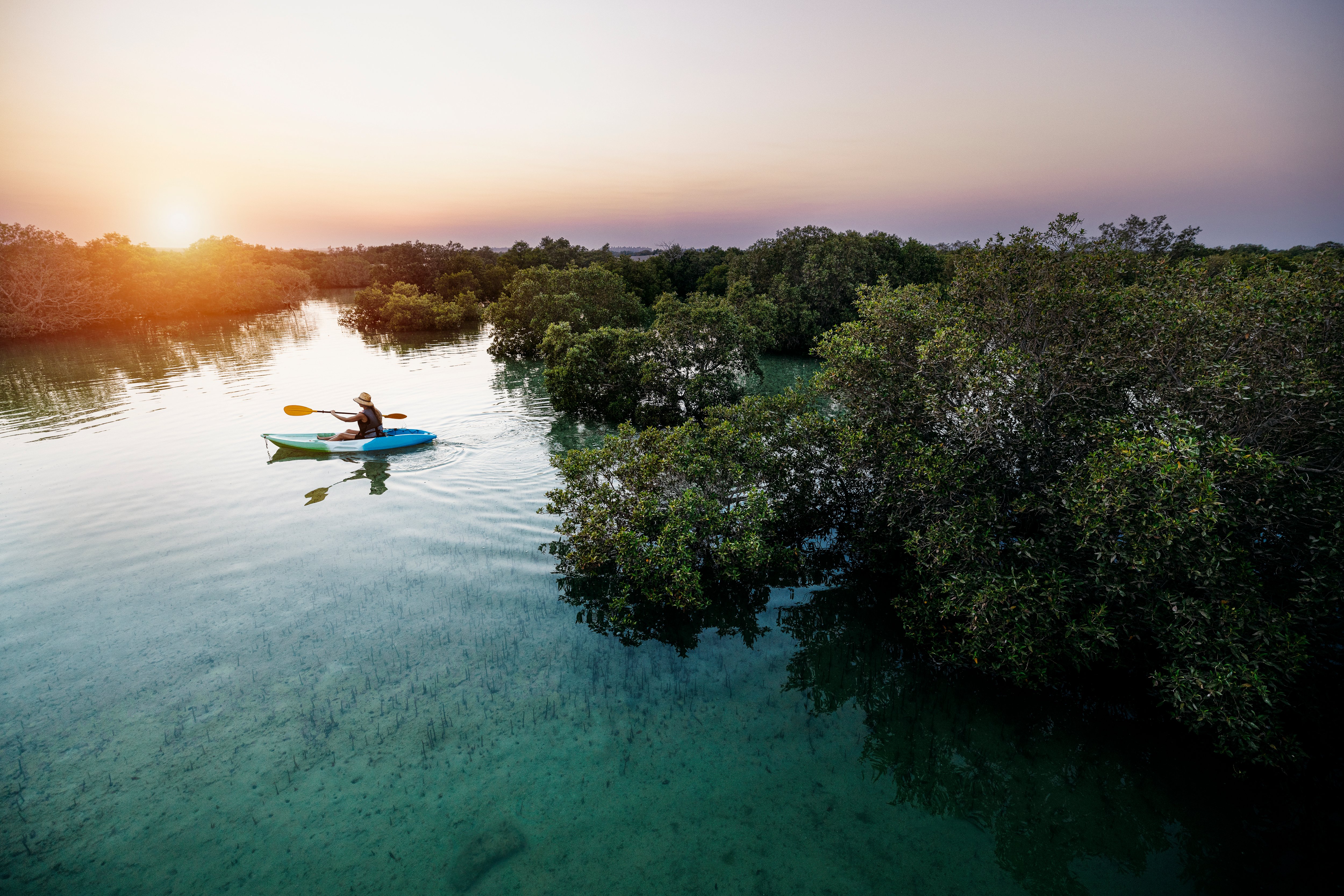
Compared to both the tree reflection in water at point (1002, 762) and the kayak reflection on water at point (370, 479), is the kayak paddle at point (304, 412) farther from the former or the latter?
the tree reflection in water at point (1002, 762)

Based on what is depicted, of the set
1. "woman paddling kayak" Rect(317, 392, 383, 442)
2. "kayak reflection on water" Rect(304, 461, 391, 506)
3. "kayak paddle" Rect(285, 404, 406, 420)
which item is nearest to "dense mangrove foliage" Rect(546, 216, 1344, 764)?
"kayak reflection on water" Rect(304, 461, 391, 506)

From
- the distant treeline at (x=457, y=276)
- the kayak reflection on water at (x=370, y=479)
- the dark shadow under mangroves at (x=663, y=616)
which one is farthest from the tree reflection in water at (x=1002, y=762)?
the distant treeline at (x=457, y=276)

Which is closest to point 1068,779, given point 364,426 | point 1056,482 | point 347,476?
point 1056,482

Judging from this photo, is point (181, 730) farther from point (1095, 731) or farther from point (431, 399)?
point (431, 399)

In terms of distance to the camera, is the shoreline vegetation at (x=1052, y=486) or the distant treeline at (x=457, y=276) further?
the distant treeline at (x=457, y=276)

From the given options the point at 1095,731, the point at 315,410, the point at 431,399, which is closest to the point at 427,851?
the point at 1095,731

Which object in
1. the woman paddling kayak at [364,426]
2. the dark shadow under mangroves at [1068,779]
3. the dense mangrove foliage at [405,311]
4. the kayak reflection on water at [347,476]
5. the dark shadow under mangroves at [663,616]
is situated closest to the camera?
the dark shadow under mangroves at [1068,779]
